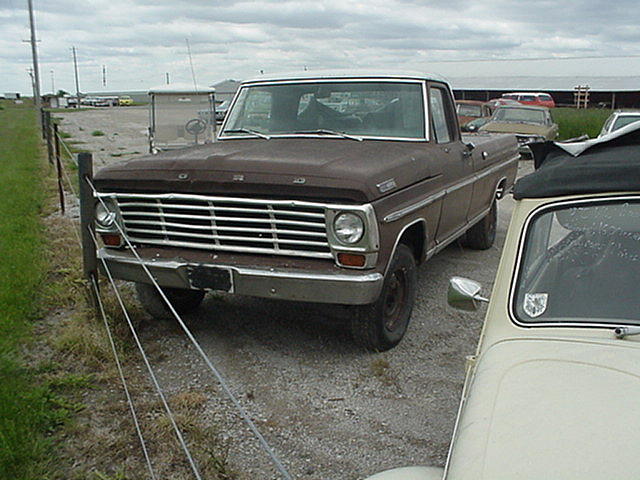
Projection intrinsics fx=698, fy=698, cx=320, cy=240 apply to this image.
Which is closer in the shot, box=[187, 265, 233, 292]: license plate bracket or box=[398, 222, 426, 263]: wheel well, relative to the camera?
box=[187, 265, 233, 292]: license plate bracket

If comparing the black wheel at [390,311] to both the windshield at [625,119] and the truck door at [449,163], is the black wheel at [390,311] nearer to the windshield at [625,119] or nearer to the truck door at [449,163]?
the truck door at [449,163]

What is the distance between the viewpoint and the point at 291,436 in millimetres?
3799

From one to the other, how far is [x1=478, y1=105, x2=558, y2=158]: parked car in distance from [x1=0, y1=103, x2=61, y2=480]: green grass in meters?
10.7

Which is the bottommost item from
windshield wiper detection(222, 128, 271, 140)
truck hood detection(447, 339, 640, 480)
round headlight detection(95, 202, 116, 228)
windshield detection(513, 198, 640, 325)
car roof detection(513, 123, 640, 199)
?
round headlight detection(95, 202, 116, 228)

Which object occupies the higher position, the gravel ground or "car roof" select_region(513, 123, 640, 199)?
"car roof" select_region(513, 123, 640, 199)

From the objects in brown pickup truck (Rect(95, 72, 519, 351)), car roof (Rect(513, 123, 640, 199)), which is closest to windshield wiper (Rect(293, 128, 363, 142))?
brown pickup truck (Rect(95, 72, 519, 351))

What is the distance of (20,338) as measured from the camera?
16.6ft

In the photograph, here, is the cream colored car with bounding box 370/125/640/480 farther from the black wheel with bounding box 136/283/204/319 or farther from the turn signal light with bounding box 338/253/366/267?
the black wheel with bounding box 136/283/204/319

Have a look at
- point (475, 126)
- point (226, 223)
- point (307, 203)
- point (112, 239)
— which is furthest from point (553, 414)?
point (475, 126)

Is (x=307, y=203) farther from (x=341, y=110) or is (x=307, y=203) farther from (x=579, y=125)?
(x=579, y=125)

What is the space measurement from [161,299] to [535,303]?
3500mm

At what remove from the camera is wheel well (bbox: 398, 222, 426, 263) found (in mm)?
5099

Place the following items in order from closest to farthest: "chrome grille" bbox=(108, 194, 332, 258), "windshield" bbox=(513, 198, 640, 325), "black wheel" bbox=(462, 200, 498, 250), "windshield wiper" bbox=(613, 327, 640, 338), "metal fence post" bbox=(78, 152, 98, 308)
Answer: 1. "windshield wiper" bbox=(613, 327, 640, 338)
2. "windshield" bbox=(513, 198, 640, 325)
3. "chrome grille" bbox=(108, 194, 332, 258)
4. "metal fence post" bbox=(78, 152, 98, 308)
5. "black wheel" bbox=(462, 200, 498, 250)

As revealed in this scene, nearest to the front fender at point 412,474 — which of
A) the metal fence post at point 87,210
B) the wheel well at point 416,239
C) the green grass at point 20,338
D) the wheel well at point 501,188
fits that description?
the green grass at point 20,338
